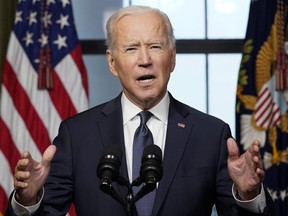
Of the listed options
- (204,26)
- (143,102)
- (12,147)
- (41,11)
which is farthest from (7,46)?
(143,102)

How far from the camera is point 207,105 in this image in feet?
18.7

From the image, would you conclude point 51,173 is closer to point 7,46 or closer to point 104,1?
point 7,46

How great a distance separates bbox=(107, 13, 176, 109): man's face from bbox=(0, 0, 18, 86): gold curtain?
7.94 feet

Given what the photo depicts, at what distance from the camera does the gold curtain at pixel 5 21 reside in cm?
517

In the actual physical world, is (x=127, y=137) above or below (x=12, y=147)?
above

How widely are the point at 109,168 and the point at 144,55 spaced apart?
0.71 meters

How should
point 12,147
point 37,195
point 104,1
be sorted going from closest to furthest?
point 37,195
point 12,147
point 104,1

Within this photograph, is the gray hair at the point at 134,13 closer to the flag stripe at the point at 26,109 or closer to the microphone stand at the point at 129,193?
the microphone stand at the point at 129,193

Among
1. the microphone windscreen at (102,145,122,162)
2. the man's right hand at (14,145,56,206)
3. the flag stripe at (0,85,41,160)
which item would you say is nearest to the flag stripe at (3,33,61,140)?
the flag stripe at (0,85,41,160)

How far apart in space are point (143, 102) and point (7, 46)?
2.49 metres

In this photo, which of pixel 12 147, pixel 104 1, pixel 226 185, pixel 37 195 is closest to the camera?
pixel 37 195

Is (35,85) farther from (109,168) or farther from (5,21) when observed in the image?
(109,168)

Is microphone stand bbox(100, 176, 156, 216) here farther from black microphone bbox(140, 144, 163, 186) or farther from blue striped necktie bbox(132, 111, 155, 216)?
blue striped necktie bbox(132, 111, 155, 216)

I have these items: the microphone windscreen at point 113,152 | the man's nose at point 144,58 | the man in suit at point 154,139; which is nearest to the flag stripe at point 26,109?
the man in suit at point 154,139
